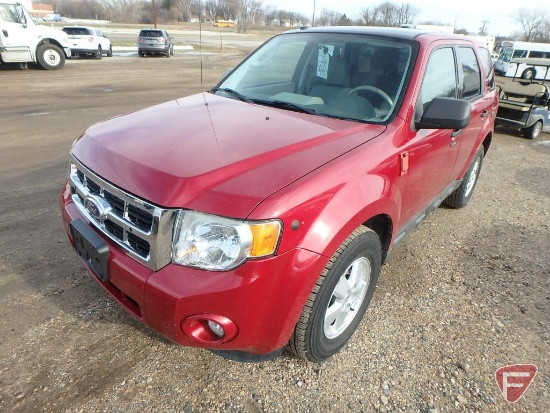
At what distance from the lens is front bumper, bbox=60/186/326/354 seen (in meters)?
1.65

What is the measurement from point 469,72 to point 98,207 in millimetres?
3368

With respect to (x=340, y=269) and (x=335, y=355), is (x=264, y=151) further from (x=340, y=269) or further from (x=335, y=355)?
(x=335, y=355)

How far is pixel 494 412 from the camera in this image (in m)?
2.03

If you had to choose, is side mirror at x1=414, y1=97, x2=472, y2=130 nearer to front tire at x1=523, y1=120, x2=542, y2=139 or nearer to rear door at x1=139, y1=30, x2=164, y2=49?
front tire at x1=523, y1=120, x2=542, y2=139

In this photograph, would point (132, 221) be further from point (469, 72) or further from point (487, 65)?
point (487, 65)

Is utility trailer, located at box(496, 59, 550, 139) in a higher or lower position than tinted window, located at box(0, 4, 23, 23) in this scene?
Result: lower

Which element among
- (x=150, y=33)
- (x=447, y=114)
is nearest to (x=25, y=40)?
(x=150, y=33)

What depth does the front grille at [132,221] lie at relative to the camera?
1.69 metres

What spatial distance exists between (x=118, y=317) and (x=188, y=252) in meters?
1.19

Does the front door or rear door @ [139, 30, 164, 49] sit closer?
the front door

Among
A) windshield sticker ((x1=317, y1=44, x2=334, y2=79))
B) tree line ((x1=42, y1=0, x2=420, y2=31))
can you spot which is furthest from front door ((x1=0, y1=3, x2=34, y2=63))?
tree line ((x1=42, y1=0, x2=420, y2=31))

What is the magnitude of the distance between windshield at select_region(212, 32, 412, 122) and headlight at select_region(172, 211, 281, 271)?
1225mm

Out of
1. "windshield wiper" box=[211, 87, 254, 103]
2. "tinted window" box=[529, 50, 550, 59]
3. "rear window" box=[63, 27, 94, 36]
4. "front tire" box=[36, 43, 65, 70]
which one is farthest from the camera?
"tinted window" box=[529, 50, 550, 59]

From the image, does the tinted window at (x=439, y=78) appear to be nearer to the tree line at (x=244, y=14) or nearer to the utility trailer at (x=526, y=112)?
the utility trailer at (x=526, y=112)
